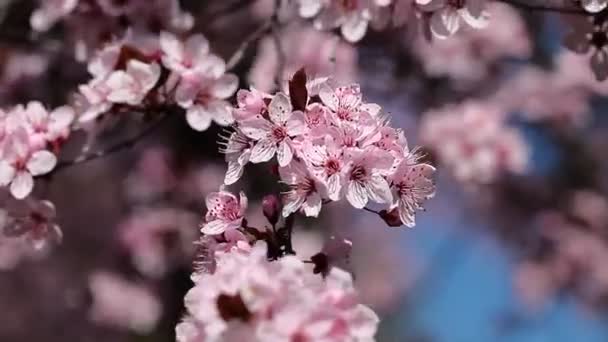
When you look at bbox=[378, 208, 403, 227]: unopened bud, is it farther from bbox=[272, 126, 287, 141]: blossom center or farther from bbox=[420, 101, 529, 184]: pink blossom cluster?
bbox=[420, 101, 529, 184]: pink blossom cluster

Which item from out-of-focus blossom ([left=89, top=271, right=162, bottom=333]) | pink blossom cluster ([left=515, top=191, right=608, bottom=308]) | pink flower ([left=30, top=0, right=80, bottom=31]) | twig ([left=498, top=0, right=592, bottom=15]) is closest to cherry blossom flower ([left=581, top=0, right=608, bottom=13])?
twig ([left=498, top=0, right=592, bottom=15])

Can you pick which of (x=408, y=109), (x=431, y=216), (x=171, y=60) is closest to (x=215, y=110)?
(x=171, y=60)

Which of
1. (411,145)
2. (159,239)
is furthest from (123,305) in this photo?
(411,145)

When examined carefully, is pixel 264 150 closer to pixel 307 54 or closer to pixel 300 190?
pixel 300 190

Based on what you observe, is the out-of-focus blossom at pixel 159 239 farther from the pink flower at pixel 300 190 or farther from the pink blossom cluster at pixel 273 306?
the pink blossom cluster at pixel 273 306

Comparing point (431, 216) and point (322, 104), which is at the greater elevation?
point (322, 104)

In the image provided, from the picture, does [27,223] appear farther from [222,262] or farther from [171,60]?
[222,262]

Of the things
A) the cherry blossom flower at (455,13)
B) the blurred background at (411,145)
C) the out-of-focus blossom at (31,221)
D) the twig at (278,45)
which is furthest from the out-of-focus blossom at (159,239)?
the cherry blossom flower at (455,13)
